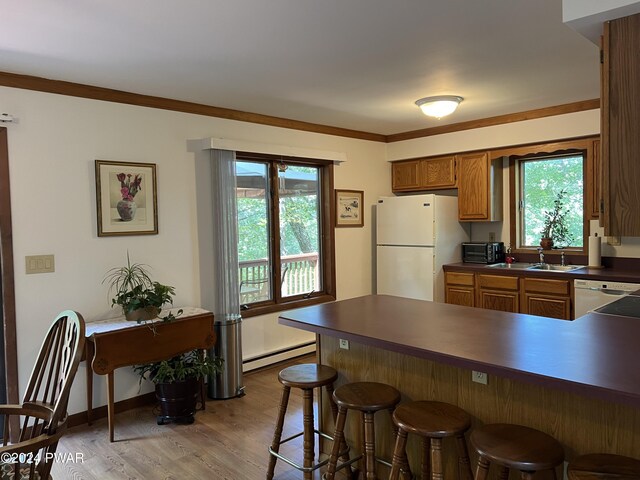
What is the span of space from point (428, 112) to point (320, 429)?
8.55 feet

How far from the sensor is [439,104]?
371cm

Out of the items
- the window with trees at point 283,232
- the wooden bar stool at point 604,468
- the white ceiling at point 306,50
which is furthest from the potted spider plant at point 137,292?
the wooden bar stool at point 604,468

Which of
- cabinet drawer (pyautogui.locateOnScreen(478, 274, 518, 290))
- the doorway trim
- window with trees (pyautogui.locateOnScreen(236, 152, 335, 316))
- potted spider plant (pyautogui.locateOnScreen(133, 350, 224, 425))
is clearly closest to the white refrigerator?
cabinet drawer (pyautogui.locateOnScreen(478, 274, 518, 290))

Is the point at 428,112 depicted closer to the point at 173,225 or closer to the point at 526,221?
the point at 526,221

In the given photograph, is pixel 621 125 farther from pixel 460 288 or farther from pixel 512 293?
pixel 460 288

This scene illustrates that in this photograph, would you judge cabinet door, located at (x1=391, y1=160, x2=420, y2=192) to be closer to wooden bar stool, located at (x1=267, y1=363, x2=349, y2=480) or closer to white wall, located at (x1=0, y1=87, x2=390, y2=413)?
white wall, located at (x1=0, y1=87, x2=390, y2=413)

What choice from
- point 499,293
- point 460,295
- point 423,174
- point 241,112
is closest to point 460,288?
point 460,295

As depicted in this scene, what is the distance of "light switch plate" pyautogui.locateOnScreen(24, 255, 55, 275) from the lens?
120 inches

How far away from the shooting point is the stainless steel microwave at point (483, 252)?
15.7 feet

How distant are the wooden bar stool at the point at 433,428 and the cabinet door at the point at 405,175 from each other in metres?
3.72

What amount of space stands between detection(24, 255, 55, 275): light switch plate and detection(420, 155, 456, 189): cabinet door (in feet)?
12.3

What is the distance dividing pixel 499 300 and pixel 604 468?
309cm

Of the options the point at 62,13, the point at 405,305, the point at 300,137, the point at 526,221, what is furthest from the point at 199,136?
the point at 526,221

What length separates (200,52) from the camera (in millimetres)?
2688
